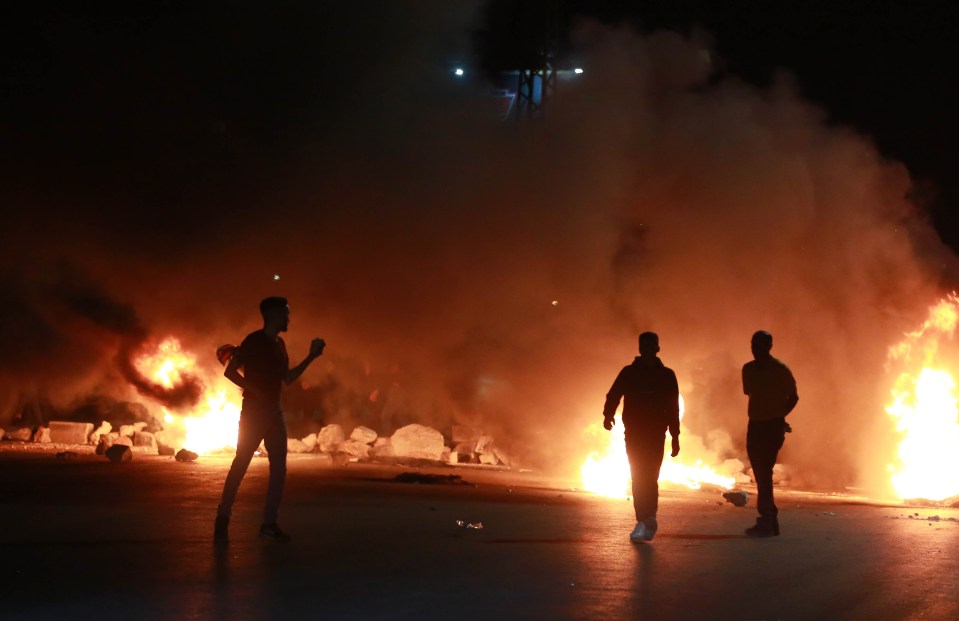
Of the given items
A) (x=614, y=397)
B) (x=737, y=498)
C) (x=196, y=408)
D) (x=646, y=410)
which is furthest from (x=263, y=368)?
(x=196, y=408)

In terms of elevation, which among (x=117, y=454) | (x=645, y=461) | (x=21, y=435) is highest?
(x=21, y=435)

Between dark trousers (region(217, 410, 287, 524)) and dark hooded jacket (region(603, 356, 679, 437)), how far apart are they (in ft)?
8.38

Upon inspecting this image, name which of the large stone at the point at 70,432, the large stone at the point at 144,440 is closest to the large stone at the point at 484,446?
the large stone at the point at 144,440

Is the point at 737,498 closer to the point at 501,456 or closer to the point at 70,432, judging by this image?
the point at 501,456

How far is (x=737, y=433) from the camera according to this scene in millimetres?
21125

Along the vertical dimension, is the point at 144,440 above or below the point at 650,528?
above

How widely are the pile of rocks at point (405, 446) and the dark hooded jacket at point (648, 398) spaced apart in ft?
37.4

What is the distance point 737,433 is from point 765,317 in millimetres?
2595

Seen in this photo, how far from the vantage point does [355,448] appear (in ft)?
62.8

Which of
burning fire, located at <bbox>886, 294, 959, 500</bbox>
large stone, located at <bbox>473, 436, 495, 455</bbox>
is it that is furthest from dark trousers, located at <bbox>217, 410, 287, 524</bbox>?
large stone, located at <bbox>473, 436, 495, 455</bbox>

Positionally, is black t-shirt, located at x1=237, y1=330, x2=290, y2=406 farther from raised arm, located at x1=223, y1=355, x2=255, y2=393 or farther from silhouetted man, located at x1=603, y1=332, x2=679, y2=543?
silhouetted man, located at x1=603, y1=332, x2=679, y2=543

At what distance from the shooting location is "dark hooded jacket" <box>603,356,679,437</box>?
24.9 feet

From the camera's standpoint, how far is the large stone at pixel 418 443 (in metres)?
19.2

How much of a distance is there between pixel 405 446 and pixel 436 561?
13650mm
